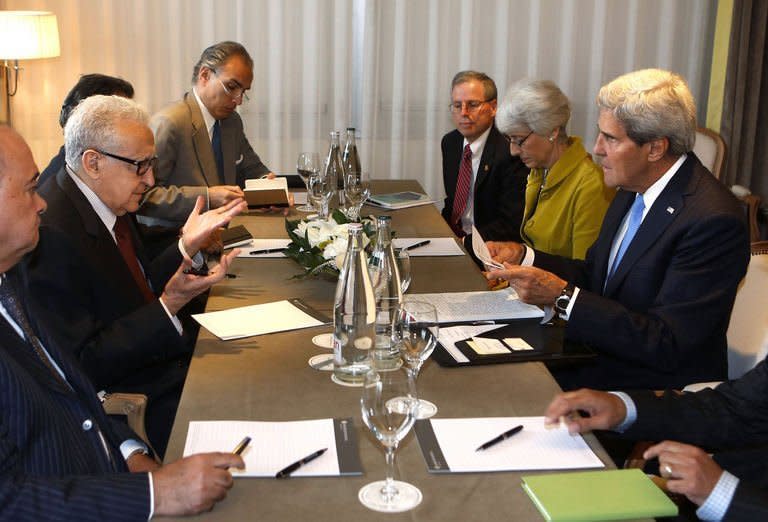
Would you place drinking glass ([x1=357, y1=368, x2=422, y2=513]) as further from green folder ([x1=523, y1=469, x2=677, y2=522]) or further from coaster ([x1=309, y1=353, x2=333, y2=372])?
coaster ([x1=309, y1=353, x2=333, y2=372])

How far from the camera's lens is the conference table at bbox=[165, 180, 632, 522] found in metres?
1.38

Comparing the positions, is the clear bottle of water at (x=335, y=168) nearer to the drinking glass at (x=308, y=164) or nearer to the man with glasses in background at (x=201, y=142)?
the drinking glass at (x=308, y=164)

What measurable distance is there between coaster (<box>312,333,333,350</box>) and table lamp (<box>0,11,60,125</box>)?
3256 mm

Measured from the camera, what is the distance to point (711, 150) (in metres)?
4.64

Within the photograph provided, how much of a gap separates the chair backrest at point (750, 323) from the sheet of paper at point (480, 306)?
0.61 meters

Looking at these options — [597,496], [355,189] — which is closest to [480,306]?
[597,496]

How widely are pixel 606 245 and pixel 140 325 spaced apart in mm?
1366

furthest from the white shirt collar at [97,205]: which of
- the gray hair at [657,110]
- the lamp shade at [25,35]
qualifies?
the lamp shade at [25,35]

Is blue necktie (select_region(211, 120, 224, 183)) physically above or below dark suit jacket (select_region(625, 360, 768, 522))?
above

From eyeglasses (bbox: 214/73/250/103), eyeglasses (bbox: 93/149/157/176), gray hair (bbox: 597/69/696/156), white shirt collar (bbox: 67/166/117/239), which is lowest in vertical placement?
white shirt collar (bbox: 67/166/117/239)

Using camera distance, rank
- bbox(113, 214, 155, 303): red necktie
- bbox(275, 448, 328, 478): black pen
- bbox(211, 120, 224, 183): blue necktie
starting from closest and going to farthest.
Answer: bbox(275, 448, 328, 478): black pen < bbox(113, 214, 155, 303): red necktie < bbox(211, 120, 224, 183): blue necktie

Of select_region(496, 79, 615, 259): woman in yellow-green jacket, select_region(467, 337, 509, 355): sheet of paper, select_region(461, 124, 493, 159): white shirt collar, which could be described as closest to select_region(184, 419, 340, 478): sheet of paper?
select_region(467, 337, 509, 355): sheet of paper

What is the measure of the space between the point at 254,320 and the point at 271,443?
0.75 metres

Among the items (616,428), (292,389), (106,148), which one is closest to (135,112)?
(106,148)
